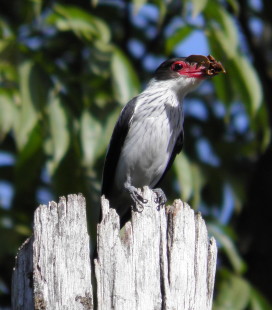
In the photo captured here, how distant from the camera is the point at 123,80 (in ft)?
19.3

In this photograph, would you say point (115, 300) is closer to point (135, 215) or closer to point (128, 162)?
point (135, 215)

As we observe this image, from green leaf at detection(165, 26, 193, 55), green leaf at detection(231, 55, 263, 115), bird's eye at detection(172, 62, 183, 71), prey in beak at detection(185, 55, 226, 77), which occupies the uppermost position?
green leaf at detection(165, 26, 193, 55)

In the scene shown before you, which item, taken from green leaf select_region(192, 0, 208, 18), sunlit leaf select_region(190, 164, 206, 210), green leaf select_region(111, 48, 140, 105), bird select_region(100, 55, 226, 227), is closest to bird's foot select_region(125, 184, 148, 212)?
bird select_region(100, 55, 226, 227)

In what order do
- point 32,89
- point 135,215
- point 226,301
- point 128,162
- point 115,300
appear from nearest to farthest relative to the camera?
point 115,300 < point 135,215 < point 32,89 < point 128,162 < point 226,301

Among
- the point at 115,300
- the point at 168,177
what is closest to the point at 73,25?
the point at 168,177

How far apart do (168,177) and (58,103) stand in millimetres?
1388

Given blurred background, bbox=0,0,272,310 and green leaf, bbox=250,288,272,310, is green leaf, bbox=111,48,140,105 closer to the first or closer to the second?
blurred background, bbox=0,0,272,310

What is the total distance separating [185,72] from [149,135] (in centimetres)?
53

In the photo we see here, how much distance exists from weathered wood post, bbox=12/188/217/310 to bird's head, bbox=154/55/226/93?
1.99m

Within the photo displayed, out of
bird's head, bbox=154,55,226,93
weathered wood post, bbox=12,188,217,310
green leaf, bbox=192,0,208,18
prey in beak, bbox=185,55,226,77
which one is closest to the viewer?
weathered wood post, bbox=12,188,217,310

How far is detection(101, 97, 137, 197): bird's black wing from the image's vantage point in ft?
19.6

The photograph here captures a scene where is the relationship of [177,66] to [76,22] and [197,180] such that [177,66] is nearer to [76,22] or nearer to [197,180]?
[76,22]

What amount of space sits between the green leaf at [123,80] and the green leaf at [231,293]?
1.64m

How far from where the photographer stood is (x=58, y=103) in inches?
226
